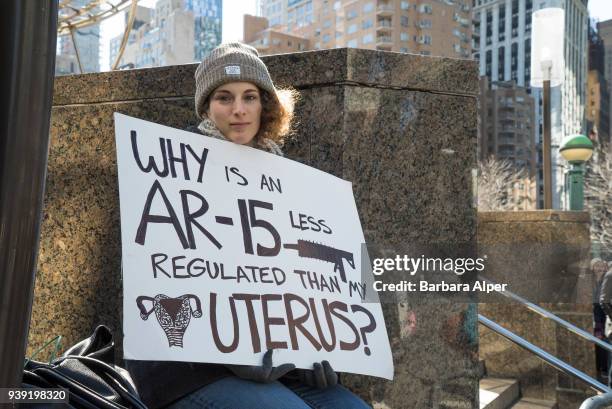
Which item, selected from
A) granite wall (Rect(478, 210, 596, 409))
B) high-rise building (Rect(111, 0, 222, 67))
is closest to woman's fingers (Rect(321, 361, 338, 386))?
granite wall (Rect(478, 210, 596, 409))

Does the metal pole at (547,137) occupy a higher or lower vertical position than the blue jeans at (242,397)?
higher

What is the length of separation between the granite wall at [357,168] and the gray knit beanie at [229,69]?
1.78 feet

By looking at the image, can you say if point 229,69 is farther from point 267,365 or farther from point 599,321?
point 599,321

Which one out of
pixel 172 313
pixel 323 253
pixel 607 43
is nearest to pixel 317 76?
pixel 323 253

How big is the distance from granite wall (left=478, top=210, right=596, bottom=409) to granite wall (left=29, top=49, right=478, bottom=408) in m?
3.71

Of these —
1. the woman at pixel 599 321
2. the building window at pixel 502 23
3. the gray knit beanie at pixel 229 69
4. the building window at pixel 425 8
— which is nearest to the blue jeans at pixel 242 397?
the gray knit beanie at pixel 229 69

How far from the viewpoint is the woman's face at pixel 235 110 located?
2.25 m

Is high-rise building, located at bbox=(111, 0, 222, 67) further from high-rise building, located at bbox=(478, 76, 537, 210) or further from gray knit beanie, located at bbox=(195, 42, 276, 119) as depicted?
gray knit beanie, located at bbox=(195, 42, 276, 119)

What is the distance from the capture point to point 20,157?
0.76 m

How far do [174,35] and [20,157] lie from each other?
89.2m

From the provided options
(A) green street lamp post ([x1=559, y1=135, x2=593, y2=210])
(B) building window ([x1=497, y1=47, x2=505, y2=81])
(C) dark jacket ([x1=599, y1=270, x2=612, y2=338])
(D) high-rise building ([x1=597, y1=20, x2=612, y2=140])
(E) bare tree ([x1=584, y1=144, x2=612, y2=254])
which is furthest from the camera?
(B) building window ([x1=497, y1=47, x2=505, y2=81])

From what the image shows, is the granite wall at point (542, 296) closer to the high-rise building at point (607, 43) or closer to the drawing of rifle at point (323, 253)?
the drawing of rifle at point (323, 253)

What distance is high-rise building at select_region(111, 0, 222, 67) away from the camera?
84.7 metres

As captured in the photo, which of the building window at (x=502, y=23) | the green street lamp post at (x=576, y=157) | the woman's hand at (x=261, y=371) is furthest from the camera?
the building window at (x=502, y=23)
